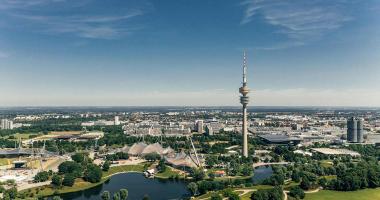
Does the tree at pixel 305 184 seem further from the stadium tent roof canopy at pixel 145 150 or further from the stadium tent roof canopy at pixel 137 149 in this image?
the stadium tent roof canopy at pixel 137 149

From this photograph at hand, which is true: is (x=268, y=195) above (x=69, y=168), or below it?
below

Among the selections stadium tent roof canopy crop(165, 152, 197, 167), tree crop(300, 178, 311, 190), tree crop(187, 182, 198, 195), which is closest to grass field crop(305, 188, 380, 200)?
tree crop(300, 178, 311, 190)

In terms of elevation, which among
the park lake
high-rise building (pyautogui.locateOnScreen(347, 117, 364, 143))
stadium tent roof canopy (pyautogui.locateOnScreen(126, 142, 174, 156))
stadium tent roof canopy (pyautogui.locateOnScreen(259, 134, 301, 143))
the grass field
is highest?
high-rise building (pyautogui.locateOnScreen(347, 117, 364, 143))

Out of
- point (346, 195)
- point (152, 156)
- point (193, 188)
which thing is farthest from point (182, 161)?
point (346, 195)

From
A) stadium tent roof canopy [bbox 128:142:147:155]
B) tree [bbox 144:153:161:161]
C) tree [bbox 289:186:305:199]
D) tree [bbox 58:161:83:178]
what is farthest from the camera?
stadium tent roof canopy [bbox 128:142:147:155]

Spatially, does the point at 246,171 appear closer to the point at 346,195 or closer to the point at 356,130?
the point at 346,195

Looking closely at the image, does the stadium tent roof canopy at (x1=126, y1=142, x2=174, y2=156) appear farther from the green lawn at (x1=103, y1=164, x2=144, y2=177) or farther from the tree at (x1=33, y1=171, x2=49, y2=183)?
the tree at (x1=33, y1=171, x2=49, y2=183)

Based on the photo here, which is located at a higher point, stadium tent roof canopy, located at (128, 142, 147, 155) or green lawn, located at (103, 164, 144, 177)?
stadium tent roof canopy, located at (128, 142, 147, 155)

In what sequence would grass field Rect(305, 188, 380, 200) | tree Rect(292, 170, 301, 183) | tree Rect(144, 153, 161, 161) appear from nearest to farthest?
grass field Rect(305, 188, 380, 200)
tree Rect(292, 170, 301, 183)
tree Rect(144, 153, 161, 161)

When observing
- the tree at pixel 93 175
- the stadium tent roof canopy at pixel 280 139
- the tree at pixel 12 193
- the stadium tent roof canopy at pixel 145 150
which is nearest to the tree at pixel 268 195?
the tree at pixel 93 175
